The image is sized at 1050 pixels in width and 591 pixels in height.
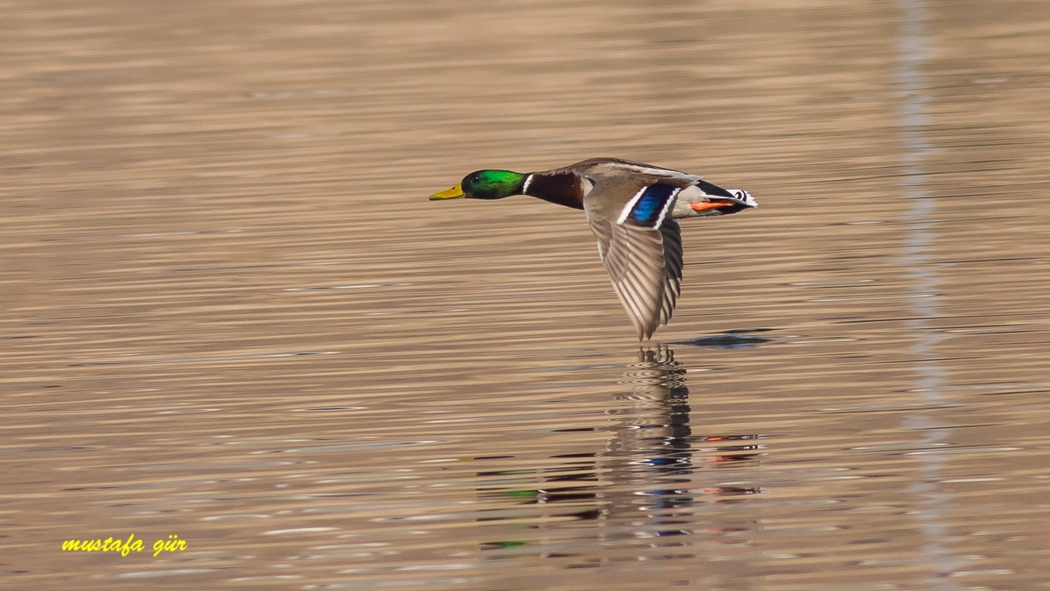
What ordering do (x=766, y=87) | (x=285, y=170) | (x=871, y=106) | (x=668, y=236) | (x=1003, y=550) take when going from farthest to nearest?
(x=766, y=87) < (x=871, y=106) < (x=285, y=170) < (x=668, y=236) < (x=1003, y=550)

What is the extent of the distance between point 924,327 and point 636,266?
197 cm

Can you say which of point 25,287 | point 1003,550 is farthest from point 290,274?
point 1003,550

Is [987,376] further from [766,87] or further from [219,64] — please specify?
[219,64]

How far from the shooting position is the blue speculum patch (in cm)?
1216

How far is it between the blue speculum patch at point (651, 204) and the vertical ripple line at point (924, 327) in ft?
5.58

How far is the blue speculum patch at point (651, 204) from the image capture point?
12.2 metres

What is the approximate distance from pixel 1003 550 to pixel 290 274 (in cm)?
851

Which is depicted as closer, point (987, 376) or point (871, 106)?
point (987, 376)

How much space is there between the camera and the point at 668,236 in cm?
1327

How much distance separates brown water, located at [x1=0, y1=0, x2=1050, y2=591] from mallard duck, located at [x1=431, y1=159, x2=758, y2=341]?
470 mm
